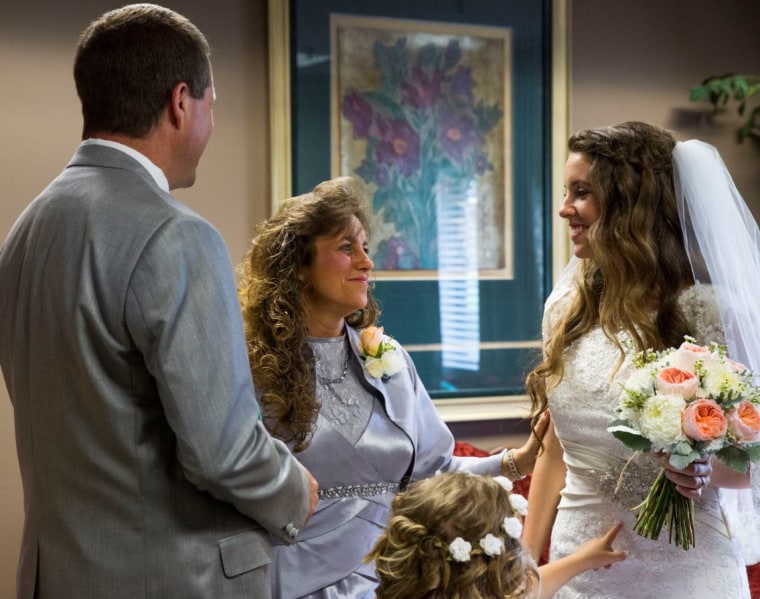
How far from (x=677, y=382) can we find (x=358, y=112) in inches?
103

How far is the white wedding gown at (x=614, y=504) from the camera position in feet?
7.98

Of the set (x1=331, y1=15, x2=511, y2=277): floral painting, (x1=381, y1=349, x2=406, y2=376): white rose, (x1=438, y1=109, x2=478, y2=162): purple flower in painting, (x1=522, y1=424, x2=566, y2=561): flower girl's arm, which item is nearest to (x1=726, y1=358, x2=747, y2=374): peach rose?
(x1=522, y1=424, x2=566, y2=561): flower girl's arm

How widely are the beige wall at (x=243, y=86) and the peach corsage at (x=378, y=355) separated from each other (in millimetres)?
1778

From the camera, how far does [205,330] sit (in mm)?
1664

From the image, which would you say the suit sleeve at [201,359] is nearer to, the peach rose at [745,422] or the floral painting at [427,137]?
the peach rose at [745,422]

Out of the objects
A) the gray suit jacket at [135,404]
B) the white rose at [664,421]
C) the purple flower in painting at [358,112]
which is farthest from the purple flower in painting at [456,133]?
the gray suit jacket at [135,404]

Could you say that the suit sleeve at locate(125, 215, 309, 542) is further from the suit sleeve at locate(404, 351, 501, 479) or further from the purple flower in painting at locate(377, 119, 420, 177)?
the purple flower in painting at locate(377, 119, 420, 177)

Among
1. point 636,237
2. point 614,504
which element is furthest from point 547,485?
point 636,237

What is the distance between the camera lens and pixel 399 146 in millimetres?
4477

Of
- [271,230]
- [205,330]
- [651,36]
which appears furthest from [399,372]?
[651,36]

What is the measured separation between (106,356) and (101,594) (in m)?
0.44

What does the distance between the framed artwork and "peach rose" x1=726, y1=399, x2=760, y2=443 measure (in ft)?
7.19

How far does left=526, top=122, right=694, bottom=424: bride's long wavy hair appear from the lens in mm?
2561

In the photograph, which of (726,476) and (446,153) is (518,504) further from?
(446,153)
